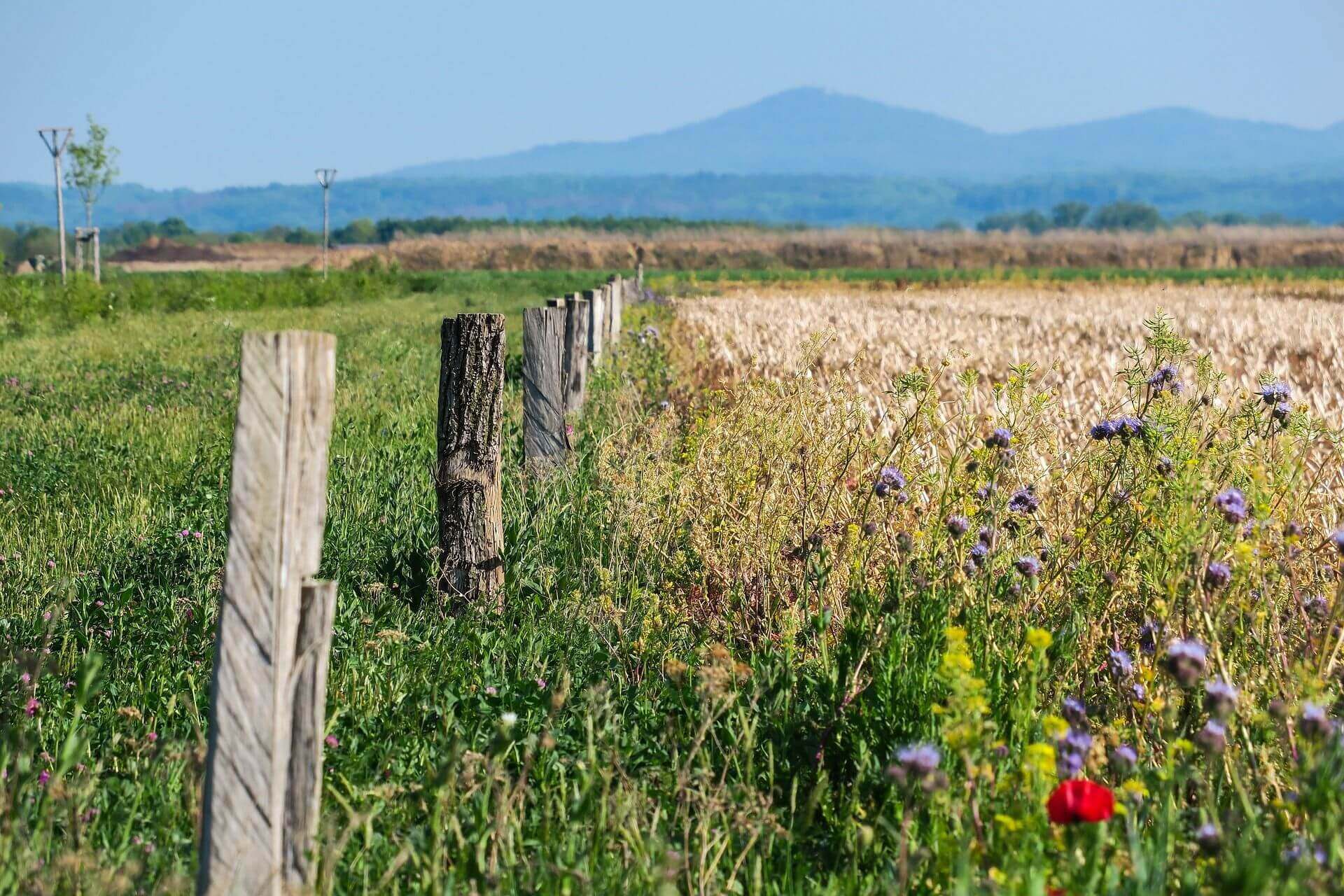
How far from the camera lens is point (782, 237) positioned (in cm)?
8150

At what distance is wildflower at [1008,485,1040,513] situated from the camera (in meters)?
3.63

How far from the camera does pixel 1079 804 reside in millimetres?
1950

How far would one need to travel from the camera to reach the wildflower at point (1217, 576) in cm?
293

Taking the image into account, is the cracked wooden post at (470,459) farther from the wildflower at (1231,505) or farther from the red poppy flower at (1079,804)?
the red poppy flower at (1079,804)

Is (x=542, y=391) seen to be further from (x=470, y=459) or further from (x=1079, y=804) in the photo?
(x=1079, y=804)

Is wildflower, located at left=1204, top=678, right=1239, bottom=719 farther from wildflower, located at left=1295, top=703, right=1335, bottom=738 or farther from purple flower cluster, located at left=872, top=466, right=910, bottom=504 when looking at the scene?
purple flower cluster, located at left=872, top=466, right=910, bottom=504

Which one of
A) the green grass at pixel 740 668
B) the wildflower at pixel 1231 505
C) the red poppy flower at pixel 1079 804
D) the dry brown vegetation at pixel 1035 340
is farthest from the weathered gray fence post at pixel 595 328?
the red poppy flower at pixel 1079 804

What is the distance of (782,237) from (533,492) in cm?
7721

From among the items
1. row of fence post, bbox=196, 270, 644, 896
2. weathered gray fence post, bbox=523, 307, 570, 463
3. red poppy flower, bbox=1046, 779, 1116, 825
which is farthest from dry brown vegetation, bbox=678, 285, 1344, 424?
row of fence post, bbox=196, 270, 644, 896

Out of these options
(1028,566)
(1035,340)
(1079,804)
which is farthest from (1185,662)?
(1035,340)

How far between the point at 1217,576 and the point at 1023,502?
2.54 ft

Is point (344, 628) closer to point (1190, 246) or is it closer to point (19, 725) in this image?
point (19, 725)

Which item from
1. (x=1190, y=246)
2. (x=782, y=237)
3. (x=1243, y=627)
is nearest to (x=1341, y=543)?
(x=1243, y=627)

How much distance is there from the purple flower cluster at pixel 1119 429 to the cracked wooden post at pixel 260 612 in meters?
2.45
